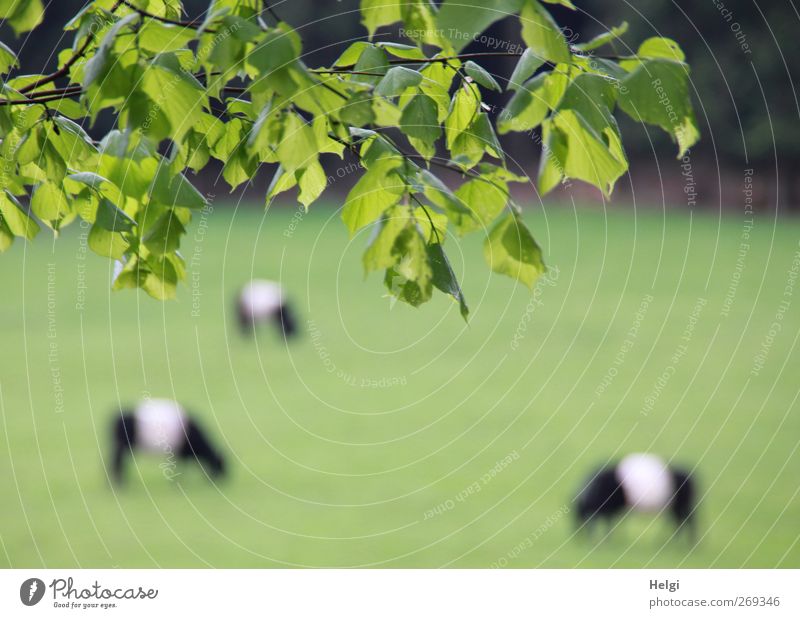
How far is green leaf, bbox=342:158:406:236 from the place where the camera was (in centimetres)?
99

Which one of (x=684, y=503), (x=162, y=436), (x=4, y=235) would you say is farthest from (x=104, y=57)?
(x=162, y=436)

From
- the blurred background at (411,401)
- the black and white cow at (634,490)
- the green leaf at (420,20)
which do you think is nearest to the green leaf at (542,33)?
the green leaf at (420,20)

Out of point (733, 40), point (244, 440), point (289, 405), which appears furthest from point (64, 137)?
point (733, 40)

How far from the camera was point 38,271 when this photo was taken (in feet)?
43.3

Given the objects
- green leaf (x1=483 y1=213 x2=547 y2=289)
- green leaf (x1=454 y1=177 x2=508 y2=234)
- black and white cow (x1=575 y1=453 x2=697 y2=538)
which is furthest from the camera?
black and white cow (x1=575 y1=453 x2=697 y2=538)

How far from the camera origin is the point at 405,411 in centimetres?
751

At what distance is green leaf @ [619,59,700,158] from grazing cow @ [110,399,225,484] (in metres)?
5.00

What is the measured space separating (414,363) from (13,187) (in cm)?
776

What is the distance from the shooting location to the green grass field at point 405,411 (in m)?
5.16

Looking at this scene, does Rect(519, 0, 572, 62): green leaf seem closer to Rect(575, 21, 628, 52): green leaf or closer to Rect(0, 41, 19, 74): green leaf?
Rect(575, 21, 628, 52): green leaf

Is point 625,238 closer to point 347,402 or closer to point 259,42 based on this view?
point 347,402

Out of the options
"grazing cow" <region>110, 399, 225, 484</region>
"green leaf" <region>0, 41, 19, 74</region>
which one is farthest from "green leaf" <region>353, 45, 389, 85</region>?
"grazing cow" <region>110, 399, 225, 484</region>

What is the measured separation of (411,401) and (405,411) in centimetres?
25

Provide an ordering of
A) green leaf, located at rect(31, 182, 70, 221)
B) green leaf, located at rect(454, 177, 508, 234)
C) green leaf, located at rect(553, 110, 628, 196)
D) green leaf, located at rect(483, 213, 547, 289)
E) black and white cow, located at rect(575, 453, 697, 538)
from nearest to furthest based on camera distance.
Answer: green leaf, located at rect(553, 110, 628, 196), green leaf, located at rect(483, 213, 547, 289), green leaf, located at rect(454, 177, 508, 234), green leaf, located at rect(31, 182, 70, 221), black and white cow, located at rect(575, 453, 697, 538)
